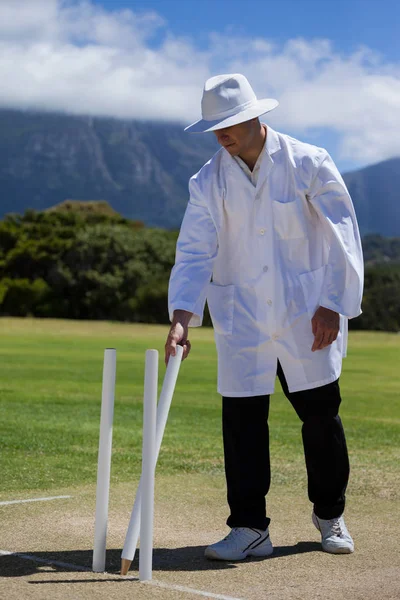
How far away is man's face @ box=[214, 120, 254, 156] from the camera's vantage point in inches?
207

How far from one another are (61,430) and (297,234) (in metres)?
6.36

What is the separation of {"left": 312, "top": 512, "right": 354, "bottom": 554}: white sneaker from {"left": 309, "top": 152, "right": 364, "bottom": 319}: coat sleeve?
3.48 ft

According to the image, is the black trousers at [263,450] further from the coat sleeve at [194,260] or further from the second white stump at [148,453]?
the second white stump at [148,453]

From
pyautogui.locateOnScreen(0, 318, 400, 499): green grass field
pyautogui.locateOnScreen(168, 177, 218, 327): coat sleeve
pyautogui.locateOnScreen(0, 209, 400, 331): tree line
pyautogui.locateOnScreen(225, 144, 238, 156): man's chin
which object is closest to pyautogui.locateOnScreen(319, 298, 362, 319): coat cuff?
pyautogui.locateOnScreen(168, 177, 218, 327): coat sleeve

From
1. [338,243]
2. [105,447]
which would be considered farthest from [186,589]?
[338,243]

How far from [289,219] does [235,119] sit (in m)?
0.59

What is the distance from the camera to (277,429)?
12.4 m

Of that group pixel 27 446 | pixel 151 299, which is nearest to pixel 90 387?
pixel 27 446

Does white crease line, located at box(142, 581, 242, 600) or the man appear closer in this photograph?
white crease line, located at box(142, 581, 242, 600)

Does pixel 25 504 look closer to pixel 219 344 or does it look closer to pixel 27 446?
pixel 219 344

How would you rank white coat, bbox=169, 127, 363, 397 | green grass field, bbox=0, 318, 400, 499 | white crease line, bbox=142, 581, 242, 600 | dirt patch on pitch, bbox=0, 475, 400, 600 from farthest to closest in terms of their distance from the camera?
green grass field, bbox=0, 318, 400, 499 < white coat, bbox=169, 127, 363, 397 < dirt patch on pitch, bbox=0, 475, 400, 600 < white crease line, bbox=142, 581, 242, 600

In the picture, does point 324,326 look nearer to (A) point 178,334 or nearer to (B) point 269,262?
(B) point 269,262

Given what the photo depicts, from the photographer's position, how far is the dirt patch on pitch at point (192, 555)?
14.8 ft

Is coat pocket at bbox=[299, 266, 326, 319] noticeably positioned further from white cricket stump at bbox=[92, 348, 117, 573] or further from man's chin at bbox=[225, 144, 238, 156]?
white cricket stump at bbox=[92, 348, 117, 573]
